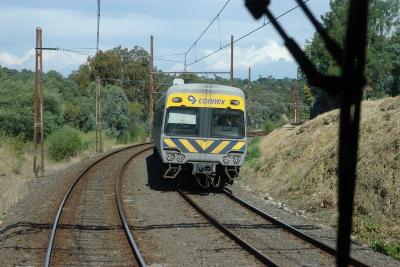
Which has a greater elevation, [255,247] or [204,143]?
[204,143]

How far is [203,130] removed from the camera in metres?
16.3

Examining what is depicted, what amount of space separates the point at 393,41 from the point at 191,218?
5663 cm

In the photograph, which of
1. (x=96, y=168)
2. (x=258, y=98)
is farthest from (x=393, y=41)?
(x=258, y=98)

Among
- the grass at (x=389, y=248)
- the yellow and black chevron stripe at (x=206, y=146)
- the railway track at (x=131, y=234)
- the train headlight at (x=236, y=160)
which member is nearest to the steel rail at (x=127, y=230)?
the railway track at (x=131, y=234)

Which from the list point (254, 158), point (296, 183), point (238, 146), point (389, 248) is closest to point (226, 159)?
point (238, 146)

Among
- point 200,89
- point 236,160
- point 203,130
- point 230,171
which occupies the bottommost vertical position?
point 230,171

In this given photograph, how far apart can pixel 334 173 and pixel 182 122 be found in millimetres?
4736

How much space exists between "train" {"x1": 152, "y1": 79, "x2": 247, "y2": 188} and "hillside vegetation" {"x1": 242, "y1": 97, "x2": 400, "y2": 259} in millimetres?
2162

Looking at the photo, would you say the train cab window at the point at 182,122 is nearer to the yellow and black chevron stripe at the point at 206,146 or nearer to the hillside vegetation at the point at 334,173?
the yellow and black chevron stripe at the point at 206,146

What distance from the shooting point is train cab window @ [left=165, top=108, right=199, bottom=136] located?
16.3m

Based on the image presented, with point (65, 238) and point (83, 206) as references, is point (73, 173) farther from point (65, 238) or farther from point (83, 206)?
point (65, 238)

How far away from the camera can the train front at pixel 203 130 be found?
1622cm

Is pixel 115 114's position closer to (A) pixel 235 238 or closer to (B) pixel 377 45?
(B) pixel 377 45

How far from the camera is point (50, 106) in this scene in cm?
4169
